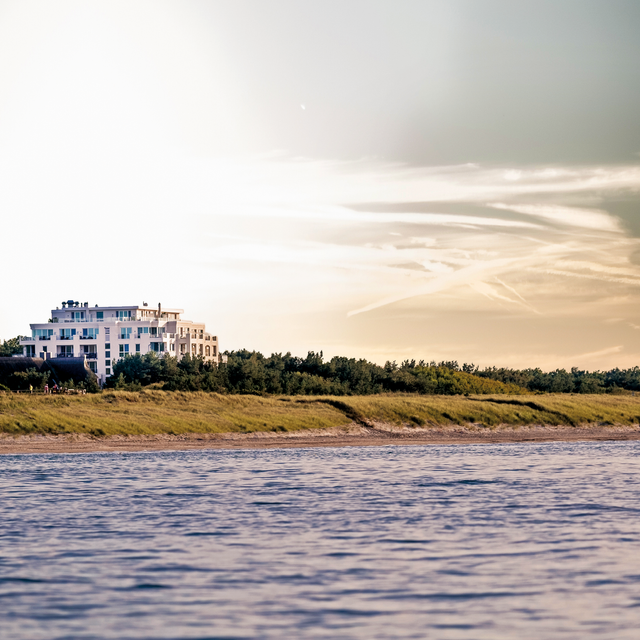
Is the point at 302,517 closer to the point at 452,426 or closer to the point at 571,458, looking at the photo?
the point at 571,458

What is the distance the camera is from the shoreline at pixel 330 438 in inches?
2459

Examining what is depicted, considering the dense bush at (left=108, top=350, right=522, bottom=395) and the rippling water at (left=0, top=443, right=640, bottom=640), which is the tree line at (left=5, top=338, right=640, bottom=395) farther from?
the rippling water at (left=0, top=443, right=640, bottom=640)

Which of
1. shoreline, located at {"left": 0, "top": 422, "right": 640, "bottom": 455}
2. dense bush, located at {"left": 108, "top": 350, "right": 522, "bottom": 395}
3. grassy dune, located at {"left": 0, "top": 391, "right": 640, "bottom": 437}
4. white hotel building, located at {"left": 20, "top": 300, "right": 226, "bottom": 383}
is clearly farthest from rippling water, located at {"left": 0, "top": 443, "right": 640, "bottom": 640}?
white hotel building, located at {"left": 20, "top": 300, "right": 226, "bottom": 383}

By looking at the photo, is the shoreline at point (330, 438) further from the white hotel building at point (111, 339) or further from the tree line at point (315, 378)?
the white hotel building at point (111, 339)

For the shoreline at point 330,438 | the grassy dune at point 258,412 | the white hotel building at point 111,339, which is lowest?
the shoreline at point 330,438

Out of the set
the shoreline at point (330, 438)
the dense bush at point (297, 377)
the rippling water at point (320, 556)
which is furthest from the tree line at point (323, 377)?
the rippling water at point (320, 556)

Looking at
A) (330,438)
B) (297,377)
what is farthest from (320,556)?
(297,377)

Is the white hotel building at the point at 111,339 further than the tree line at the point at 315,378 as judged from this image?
Yes

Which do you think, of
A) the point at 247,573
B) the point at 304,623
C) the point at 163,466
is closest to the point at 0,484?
the point at 163,466

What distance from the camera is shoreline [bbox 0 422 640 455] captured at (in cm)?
6247

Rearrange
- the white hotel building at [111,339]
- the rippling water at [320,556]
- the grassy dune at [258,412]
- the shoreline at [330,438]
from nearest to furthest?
1. the rippling water at [320,556]
2. the shoreline at [330,438]
3. the grassy dune at [258,412]
4. the white hotel building at [111,339]

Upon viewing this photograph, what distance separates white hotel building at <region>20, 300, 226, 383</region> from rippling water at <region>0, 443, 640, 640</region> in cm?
12066

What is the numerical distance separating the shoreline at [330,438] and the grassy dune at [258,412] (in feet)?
2.78

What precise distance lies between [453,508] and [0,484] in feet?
65.7
